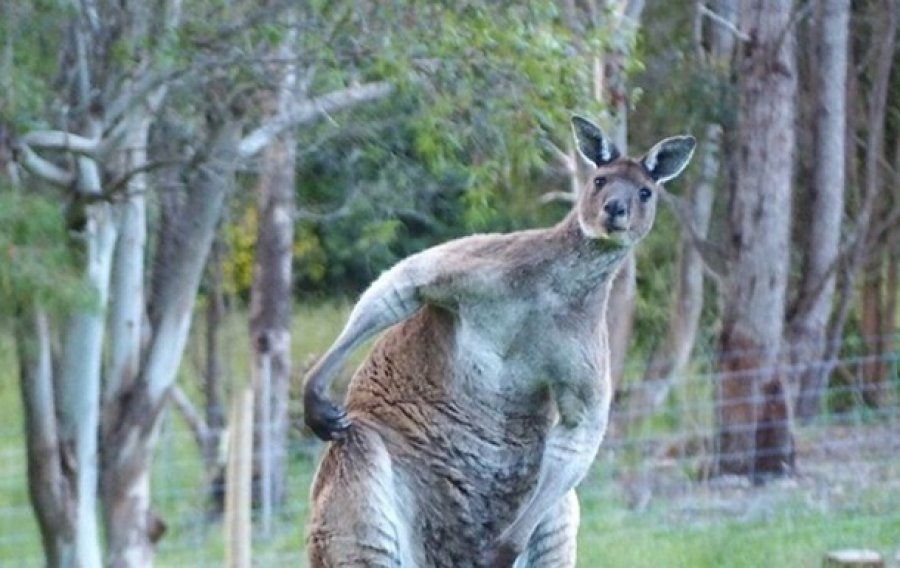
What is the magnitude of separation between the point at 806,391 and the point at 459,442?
1119 cm

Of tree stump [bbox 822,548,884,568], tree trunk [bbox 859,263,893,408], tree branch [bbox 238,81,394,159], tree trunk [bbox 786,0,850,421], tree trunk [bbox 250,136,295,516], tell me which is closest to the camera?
tree stump [bbox 822,548,884,568]

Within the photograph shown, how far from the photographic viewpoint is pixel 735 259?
1499cm

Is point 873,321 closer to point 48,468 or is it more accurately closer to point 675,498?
point 675,498

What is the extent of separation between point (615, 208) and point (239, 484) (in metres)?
3.75

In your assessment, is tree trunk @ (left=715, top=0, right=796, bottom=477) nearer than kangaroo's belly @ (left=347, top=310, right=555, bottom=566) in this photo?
No

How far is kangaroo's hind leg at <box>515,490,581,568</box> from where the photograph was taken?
6723mm

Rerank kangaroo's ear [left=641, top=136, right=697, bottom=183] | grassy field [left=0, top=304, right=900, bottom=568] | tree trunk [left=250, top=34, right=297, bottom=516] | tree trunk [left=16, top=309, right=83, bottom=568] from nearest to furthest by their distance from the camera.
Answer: kangaroo's ear [left=641, top=136, right=697, bottom=183] < tree trunk [left=16, top=309, right=83, bottom=568] < grassy field [left=0, top=304, right=900, bottom=568] < tree trunk [left=250, top=34, right=297, bottom=516]

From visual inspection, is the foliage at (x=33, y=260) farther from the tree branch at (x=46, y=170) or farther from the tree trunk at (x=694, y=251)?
the tree trunk at (x=694, y=251)

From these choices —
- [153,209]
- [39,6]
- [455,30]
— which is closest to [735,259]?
[153,209]

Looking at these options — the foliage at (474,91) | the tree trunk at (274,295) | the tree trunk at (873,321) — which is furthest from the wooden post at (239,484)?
the tree trunk at (873,321)

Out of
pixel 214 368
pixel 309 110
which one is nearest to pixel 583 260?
pixel 309 110

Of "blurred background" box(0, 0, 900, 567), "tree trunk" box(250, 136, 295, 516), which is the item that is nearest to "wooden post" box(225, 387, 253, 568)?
"blurred background" box(0, 0, 900, 567)

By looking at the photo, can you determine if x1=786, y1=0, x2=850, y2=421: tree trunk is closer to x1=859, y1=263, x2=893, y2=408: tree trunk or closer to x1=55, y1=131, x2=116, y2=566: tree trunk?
x1=859, y1=263, x2=893, y2=408: tree trunk

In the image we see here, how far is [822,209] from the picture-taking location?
17.4 m
